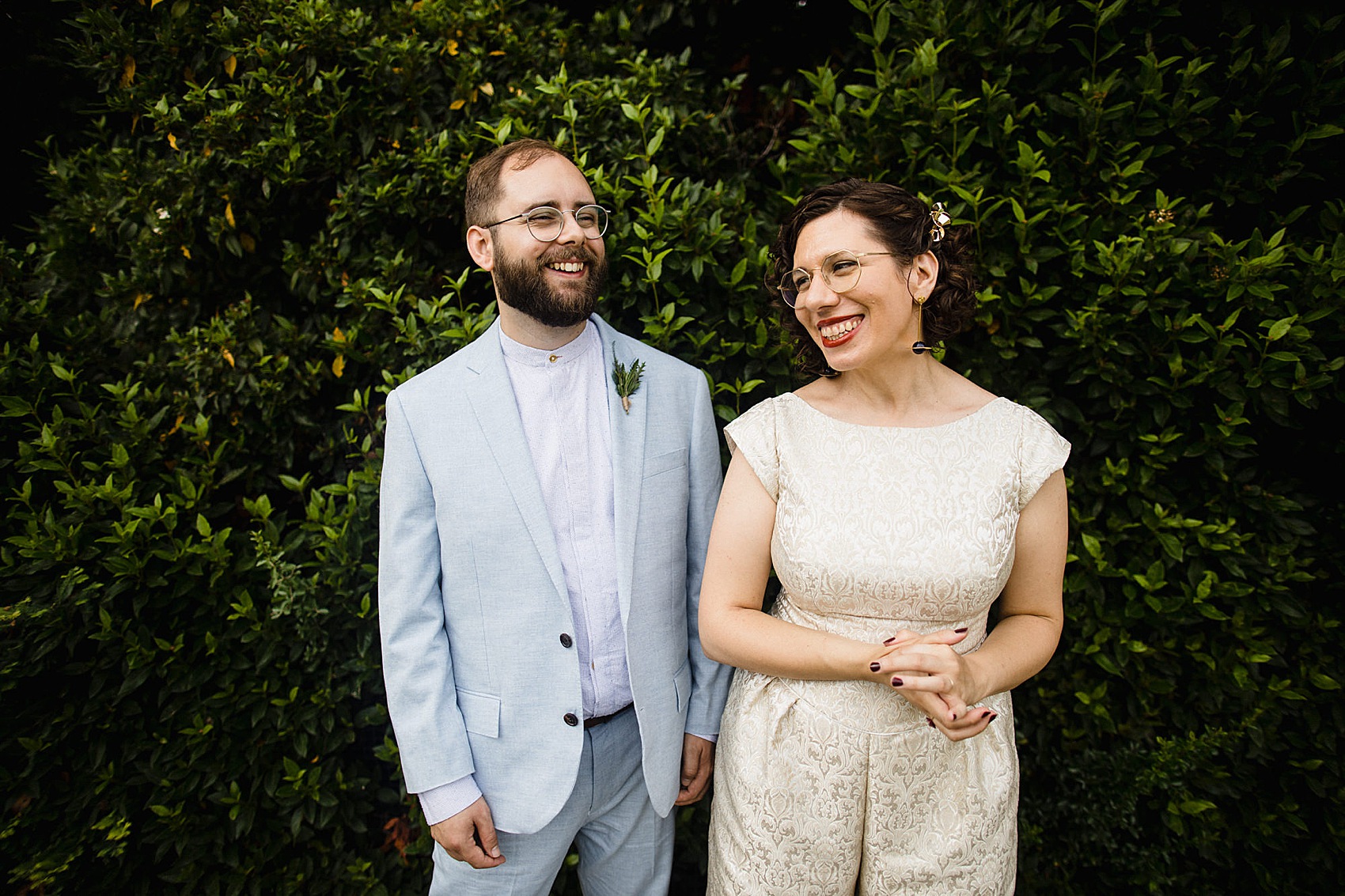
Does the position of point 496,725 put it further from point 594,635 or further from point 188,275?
point 188,275

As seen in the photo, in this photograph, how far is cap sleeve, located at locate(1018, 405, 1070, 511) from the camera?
1761 millimetres

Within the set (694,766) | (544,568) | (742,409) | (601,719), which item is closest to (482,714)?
(601,719)

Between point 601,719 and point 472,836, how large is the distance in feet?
1.44

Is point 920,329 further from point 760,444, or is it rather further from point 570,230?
point 570,230

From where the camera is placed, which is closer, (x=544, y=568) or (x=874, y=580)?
(x=874, y=580)

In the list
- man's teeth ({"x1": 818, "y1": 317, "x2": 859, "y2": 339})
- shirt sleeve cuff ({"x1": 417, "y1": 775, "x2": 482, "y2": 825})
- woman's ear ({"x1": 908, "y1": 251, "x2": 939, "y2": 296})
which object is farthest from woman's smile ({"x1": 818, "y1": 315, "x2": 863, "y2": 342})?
shirt sleeve cuff ({"x1": 417, "y1": 775, "x2": 482, "y2": 825})

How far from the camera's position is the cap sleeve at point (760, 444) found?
1.84 meters

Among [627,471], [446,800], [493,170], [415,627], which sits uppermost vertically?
[493,170]

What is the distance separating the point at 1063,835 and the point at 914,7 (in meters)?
3.04

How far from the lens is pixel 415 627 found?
1876 mm

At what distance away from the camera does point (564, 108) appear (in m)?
2.54

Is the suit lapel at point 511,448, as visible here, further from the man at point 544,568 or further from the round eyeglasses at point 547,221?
the round eyeglasses at point 547,221

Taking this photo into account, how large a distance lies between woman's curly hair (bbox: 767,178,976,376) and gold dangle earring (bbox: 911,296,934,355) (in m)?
0.02

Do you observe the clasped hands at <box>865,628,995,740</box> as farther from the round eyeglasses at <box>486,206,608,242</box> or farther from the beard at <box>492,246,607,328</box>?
the round eyeglasses at <box>486,206,608,242</box>
